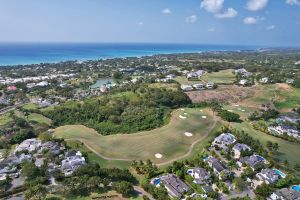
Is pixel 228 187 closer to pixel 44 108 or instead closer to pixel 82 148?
pixel 82 148

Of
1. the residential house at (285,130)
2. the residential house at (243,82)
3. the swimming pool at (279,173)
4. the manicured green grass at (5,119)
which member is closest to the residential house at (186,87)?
the residential house at (243,82)

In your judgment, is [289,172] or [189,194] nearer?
[189,194]

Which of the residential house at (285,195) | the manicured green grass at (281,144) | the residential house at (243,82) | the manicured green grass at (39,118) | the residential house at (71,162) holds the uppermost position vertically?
the residential house at (243,82)

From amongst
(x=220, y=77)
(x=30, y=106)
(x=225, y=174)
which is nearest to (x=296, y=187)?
(x=225, y=174)

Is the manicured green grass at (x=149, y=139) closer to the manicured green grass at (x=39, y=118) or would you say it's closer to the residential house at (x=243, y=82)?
the manicured green grass at (x=39, y=118)

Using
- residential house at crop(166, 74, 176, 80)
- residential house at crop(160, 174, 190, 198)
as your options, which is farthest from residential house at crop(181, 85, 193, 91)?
residential house at crop(160, 174, 190, 198)

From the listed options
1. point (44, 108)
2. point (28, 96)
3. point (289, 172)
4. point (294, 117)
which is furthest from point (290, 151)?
point (28, 96)
